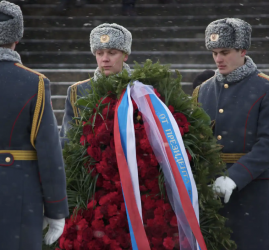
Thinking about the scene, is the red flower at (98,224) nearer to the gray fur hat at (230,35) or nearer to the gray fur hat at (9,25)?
Answer: the gray fur hat at (9,25)

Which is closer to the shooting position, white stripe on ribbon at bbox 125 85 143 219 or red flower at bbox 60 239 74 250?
white stripe on ribbon at bbox 125 85 143 219

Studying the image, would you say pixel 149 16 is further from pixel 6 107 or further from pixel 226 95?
pixel 6 107

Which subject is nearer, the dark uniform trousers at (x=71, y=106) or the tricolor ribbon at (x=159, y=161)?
the tricolor ribbon at (x=159, y=161)

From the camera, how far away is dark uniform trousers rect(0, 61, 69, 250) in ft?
11.0

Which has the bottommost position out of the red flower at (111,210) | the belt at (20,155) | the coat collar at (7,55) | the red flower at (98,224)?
the red flower at (98,224)

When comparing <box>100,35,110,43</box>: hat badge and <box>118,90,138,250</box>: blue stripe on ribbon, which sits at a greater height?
<box>100,35,110,43</box>: hat badge

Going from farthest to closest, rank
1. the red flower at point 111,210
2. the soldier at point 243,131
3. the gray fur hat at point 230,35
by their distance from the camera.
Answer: the gray fur hat at point 230,35 → the soldier at point 243,131 → the red flower at point 111,210

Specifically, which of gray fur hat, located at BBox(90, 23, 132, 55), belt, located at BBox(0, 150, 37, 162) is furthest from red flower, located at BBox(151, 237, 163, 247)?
gray fur hat, located at BBox(90, 23, 132, 55)

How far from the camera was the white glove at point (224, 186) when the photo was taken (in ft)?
13.6

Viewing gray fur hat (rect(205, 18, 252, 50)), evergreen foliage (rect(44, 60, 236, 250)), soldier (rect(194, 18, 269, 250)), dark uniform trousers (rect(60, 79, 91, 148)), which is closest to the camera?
evergreen foliage (rect(44, 60, 236, 250))

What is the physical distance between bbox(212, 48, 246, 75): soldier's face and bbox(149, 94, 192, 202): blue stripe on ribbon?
37.5 inches

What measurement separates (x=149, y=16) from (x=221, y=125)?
6.76 m

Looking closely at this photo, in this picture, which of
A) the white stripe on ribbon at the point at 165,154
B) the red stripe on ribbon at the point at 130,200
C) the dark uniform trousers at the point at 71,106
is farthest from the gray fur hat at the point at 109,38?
the red stripe on ribbon at the point at 130,200

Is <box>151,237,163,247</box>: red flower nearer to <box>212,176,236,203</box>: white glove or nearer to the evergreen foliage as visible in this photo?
the evergreen foliage
